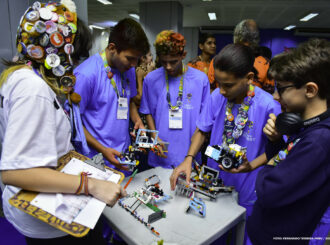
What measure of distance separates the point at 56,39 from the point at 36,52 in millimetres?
115

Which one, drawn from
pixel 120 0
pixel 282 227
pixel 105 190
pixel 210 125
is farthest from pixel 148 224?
pixel 120 0

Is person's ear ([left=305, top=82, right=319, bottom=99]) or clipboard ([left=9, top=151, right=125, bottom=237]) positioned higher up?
person's ear ([left=305, top=82, right=319, bottom=99])

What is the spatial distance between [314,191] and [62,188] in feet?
3.90

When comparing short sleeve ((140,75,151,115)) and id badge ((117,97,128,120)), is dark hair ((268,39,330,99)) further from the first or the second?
short sleeve ((140,75,151,115))

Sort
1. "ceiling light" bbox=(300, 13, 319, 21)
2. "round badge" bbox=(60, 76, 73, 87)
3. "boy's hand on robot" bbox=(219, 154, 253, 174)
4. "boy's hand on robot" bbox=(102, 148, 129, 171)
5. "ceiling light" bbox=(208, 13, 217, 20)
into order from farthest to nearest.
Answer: "ceiling light" bbox=(208, 13, 217, 20), "ceiling light" bbox=(300, 13, 319, 21), "boy's hand on robot" bbox=(102, 148, 129, 171), "boy's hand on robot" bbox=(219, 154, 253, 174), "round badge" bbox=(60, 76, 73, 87)

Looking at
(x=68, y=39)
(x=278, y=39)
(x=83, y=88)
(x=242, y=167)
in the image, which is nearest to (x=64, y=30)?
(x=68, y=39)

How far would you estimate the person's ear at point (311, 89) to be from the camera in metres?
1.05

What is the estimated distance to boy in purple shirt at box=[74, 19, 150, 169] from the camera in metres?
1.84

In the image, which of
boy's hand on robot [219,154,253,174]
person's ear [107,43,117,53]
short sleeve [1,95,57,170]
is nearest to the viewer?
short sleeve [1,95,57,170]

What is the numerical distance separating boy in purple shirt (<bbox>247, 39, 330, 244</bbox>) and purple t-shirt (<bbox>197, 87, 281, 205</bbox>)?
0.46 m

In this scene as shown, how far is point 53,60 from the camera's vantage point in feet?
3.60

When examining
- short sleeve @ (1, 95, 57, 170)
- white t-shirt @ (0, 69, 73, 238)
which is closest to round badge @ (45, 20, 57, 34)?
white t-shirt @ (0, 69, 73, 238)

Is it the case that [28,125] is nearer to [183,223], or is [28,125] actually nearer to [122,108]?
[183,223]

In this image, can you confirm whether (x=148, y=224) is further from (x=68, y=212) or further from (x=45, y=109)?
(x=45, y=109)
